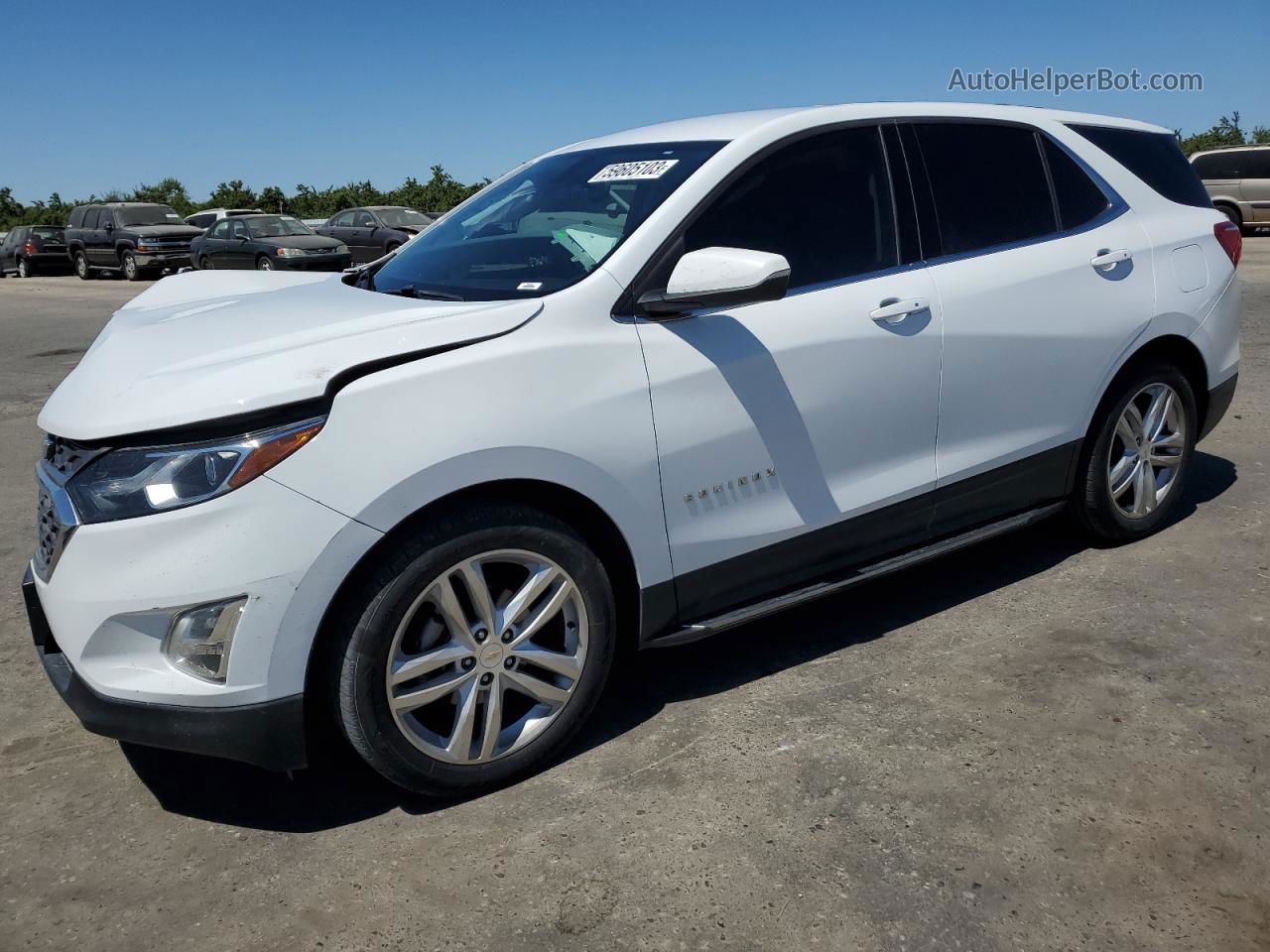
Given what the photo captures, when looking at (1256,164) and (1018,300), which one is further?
(1256,164)

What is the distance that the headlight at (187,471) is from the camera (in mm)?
2516

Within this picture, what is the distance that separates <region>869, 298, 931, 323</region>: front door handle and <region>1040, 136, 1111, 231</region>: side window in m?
0.93

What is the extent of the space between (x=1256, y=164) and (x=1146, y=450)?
21706 millimetres

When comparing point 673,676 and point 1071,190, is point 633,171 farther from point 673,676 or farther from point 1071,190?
point 1071,190

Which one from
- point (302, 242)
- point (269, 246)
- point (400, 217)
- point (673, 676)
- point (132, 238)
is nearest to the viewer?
point (673, 676)

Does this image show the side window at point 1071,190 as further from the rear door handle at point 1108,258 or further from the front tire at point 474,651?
the front tire at point 474,651

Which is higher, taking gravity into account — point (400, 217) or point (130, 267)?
point (400, 217)

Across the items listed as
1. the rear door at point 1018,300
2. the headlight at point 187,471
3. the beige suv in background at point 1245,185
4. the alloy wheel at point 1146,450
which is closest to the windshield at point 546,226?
the headlight at point 187,471

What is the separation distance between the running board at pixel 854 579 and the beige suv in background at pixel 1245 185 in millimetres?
21576

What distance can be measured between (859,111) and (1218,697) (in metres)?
2.18

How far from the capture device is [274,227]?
23422 mm

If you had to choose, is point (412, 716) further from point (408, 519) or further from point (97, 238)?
point (97, 238)

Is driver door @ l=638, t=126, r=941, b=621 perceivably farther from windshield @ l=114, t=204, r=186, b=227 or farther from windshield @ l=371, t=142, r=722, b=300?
windshield @ l=114, t=204, r=186, b=227

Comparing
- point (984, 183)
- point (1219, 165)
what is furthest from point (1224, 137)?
point (984, 183)
